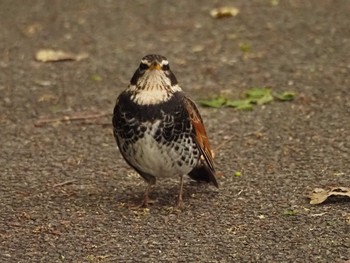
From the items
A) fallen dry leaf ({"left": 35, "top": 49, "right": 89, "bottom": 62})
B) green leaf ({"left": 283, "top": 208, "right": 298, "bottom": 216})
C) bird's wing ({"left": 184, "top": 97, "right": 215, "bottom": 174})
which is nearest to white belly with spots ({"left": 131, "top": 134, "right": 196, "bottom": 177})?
bird's wing ({"left": 184, "top": 97, "right": 215, "bottom": 174})

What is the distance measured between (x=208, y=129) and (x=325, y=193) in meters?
1.86

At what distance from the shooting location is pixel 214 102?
8.69 metres

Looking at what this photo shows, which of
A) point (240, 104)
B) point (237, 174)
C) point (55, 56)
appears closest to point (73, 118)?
point (240, 104)

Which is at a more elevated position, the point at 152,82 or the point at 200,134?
the point at 152,82

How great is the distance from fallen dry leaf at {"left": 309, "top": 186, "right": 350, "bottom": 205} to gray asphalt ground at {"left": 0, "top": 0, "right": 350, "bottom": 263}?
0.06 meters

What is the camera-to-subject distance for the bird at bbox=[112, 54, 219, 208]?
20.3 feet

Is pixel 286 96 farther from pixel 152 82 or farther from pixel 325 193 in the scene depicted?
pixel 152 82

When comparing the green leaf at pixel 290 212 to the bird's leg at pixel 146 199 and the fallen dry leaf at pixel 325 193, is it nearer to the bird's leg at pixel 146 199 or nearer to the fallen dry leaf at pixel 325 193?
the fallen dry leaf at pixel 325 193

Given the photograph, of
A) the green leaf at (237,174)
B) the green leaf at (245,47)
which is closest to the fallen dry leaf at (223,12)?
the green leaf at (245,47)

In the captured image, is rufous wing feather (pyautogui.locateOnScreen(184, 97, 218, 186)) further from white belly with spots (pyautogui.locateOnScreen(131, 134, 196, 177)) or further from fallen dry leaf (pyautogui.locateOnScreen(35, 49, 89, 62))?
fallen dry leaf (pyautogui.locateOnScreen(35, 49, 89, 62))

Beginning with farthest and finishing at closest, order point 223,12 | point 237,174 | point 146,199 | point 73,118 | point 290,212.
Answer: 1. point 223,12
2. point 73,118
3. point 237,174
4. point 146,199
5. point 290,212

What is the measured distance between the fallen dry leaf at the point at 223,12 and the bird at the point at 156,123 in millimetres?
4893

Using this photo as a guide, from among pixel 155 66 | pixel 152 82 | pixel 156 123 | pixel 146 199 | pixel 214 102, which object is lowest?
pixel 146 199

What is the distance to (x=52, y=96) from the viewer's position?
9031mm
